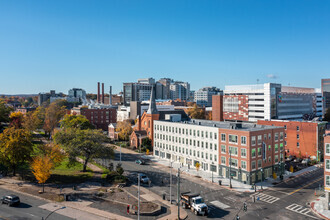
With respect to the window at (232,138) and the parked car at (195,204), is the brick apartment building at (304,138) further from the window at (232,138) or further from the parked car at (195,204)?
the parked car at (195,204)

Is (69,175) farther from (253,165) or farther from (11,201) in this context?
(253,165)

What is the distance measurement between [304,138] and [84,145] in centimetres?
6489

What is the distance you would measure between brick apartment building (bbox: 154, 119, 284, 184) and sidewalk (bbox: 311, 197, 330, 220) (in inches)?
499

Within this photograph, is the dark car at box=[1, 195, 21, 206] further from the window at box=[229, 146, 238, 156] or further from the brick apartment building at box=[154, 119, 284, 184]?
the window at box=[229, 146, 238, 156]

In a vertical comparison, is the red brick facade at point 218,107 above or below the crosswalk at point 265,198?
above

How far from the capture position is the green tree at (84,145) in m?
57.2

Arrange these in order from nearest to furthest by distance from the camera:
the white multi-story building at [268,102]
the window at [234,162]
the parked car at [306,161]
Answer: the window at [234,162] < the parked car at [306,161] < the white multi-story building at [268,102]

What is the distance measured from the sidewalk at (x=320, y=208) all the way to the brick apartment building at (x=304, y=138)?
35.8 metres

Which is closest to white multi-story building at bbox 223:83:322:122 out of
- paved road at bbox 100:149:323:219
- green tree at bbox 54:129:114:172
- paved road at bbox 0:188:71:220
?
paved road at bbox 100:149:323:219

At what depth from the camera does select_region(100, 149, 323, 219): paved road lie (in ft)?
126

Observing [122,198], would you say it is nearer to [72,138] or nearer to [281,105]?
[72,138]

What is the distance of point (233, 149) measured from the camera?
189 ft

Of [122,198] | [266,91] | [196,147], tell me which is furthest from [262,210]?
[266,91]

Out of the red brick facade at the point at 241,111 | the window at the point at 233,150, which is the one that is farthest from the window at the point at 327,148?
the red brick facade at the point at 241,111
